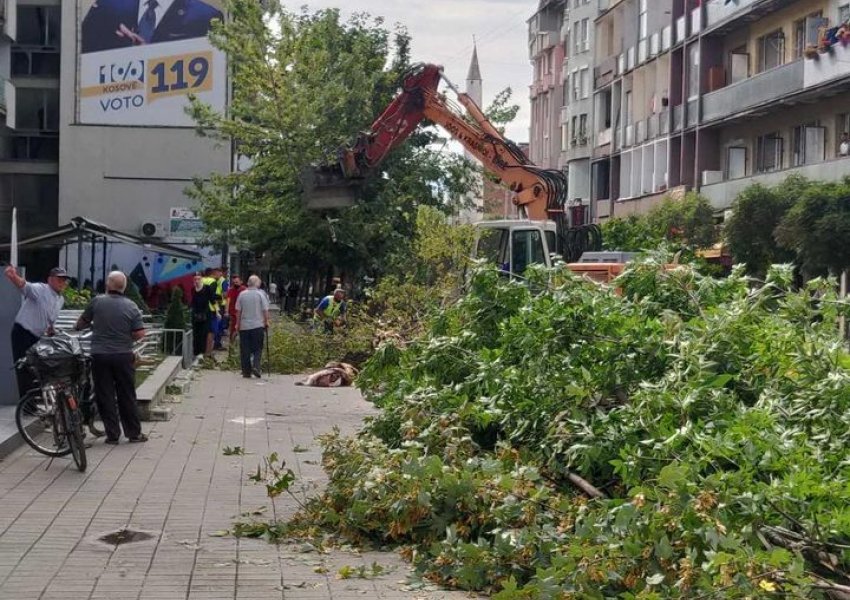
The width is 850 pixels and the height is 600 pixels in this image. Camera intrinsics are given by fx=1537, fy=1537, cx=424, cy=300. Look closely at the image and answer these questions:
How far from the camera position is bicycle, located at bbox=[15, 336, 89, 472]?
1309 centimetres

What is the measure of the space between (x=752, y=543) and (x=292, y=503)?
5.11 m

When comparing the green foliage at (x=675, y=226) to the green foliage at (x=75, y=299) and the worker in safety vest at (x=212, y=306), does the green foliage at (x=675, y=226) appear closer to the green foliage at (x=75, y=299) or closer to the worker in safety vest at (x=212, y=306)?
the worker in safety vest at (x=212, y=306)

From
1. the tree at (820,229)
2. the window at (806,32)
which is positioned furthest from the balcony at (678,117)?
the tree at (820,229)

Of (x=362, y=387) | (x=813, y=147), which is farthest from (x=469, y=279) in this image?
(x=813, y=147)

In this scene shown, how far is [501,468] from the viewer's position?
9.51 m

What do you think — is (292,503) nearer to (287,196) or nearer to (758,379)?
(758,379)

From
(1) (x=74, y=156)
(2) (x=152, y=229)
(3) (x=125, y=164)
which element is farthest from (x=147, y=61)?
(2) (x=152, y=229)

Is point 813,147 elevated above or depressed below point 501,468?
above

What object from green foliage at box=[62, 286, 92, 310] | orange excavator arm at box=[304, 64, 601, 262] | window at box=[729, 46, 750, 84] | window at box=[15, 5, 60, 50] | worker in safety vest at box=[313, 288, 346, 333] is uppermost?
window at box=[15, 5, 60, 50]

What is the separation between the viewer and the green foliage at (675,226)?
145 feet

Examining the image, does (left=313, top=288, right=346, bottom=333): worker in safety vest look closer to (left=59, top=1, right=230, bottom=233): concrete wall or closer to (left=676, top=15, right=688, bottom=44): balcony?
(left=676, top=15, right=688, bottom=44): balcony

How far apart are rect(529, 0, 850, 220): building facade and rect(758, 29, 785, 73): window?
0.05m

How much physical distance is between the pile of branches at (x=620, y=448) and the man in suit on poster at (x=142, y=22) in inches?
1811

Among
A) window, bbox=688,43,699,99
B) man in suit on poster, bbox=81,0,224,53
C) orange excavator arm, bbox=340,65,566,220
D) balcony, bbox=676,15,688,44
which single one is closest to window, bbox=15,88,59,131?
man in suit on poster, bbox=81,0,224,53
